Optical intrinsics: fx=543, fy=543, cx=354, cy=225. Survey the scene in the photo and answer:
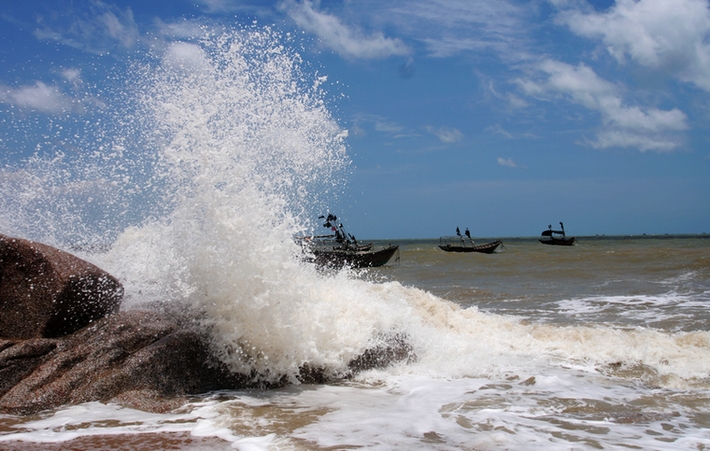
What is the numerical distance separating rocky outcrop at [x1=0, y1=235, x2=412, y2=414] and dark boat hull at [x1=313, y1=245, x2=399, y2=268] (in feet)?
72.5

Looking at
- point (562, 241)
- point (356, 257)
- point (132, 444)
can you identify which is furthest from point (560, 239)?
point (132, 444)

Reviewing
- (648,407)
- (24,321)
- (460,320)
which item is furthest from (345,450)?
(460,320)

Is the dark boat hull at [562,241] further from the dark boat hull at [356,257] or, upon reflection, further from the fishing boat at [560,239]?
the dark boat hull at [356,257]

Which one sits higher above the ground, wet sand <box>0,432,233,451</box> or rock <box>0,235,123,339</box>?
rock <box>0,235,123,339</box>

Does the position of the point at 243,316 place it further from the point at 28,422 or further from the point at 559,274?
the point at 559,274

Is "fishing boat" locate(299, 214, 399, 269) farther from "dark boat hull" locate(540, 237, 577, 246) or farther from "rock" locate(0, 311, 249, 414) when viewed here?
"dark boat hull" locate(540, 237, 577, 246)

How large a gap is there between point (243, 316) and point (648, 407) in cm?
380

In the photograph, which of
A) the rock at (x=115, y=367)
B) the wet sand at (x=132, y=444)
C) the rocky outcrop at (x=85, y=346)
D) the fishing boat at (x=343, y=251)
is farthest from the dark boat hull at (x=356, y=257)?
the wet sand at (x=132, y=444)

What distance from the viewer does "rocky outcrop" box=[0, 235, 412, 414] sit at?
4348mm

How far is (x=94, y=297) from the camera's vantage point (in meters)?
5.17

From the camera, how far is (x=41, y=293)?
493 cm

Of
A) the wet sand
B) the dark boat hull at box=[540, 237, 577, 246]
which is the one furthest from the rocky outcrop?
the dark boat hull at box=[540, 237, 577, 246]

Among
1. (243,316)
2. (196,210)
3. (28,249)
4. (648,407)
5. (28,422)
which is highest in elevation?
(196,210)

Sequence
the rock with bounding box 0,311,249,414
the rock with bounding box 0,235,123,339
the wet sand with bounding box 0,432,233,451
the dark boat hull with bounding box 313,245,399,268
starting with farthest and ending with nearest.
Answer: the dark boat hull with bounding box 313,245,399,268, the rock with bounding box 0,235,123,339, the rock with bounding box 0,311,249,414, the wet sand with bounding box 0,432,233,451
